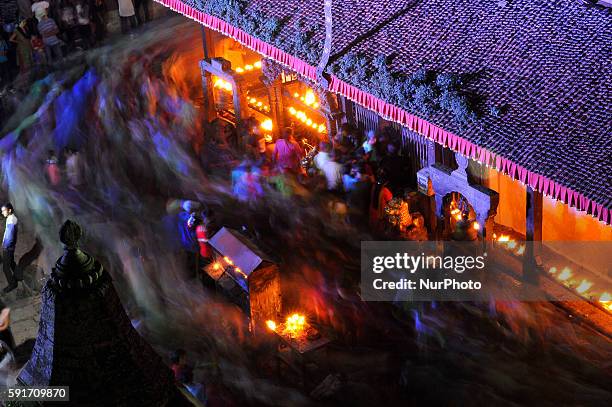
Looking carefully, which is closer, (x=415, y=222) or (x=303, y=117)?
(x=415, y=222)

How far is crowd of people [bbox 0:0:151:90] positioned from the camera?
57.9ft

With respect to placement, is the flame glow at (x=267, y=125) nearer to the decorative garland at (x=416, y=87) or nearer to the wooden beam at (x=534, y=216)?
the decorative garland at (x=416, y=87)

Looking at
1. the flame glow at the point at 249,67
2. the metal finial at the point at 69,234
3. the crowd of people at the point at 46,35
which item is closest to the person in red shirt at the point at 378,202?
the flame glow at the point at 249,67

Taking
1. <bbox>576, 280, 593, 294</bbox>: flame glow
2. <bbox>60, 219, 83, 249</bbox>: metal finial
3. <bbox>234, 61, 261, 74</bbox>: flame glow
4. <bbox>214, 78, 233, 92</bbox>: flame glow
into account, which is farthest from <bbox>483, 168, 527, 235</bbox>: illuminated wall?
<bbox>60, 219, 83, 249</bbox>: metal finial

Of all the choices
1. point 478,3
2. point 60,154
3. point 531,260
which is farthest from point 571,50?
point 60,154

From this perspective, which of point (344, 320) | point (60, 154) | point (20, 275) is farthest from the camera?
point (60, 154)

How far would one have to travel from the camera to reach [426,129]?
408 inches

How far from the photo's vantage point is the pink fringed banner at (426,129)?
8.82 m

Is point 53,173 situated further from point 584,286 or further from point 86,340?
point 86,340

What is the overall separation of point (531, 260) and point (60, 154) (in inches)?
325

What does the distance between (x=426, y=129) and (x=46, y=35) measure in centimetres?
A: 991

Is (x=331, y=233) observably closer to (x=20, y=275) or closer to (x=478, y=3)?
(x=478, y=3)

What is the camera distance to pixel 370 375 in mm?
10570

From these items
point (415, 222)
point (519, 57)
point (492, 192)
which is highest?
point (519, 57)
